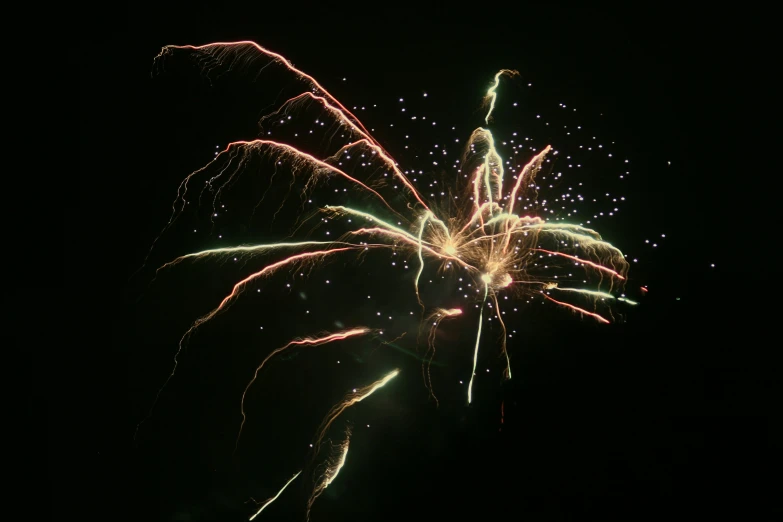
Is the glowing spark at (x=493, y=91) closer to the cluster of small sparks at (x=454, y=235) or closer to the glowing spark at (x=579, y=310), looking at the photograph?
the cluster of small sparks at (x=454, y=235)

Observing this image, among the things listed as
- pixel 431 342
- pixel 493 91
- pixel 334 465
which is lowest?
pixel 334 465

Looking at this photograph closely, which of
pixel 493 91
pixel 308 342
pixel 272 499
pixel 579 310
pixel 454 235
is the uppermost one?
pixel 493 91

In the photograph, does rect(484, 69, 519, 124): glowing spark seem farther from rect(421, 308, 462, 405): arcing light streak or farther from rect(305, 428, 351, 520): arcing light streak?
rect(305, 428, 351, 520): arcing light streak

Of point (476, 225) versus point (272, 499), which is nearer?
point (476, 225)

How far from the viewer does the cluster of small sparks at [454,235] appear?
2.18m

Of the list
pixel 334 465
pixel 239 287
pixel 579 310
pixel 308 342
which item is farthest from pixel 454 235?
pixel 334 465

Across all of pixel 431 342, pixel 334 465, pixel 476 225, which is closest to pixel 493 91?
pixel 476 225

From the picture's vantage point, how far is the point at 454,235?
2.23 metres

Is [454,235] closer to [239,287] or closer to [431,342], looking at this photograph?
[431,342]

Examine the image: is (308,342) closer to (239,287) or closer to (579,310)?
(239,287)

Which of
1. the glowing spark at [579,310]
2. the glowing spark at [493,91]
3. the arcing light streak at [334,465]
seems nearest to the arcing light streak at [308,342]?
the arcing light streak at [334,465]

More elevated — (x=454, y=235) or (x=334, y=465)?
(x=454, y=235)

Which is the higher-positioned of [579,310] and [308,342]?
[579,310]

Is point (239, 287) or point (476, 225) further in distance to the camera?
point (239, 287)
